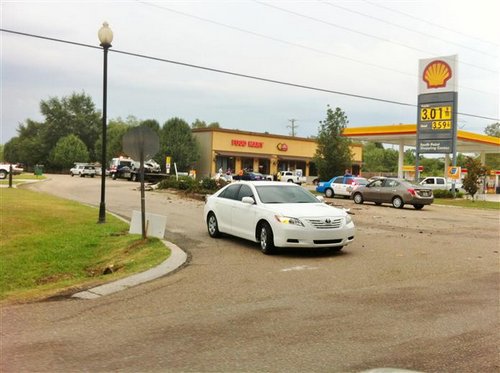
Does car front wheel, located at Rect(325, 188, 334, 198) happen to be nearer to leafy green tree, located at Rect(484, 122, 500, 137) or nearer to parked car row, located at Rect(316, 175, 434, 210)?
parked car row, located at Rect(316, 175, 434, 210)

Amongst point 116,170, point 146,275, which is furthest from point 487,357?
point 116,170

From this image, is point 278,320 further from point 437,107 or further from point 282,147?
point 282,147

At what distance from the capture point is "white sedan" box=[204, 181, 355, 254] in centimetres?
1020

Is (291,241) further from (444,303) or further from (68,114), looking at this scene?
(68,114)

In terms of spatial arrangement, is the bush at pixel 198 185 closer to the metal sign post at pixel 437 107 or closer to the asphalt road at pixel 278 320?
the metal sign post at pixel 437 107

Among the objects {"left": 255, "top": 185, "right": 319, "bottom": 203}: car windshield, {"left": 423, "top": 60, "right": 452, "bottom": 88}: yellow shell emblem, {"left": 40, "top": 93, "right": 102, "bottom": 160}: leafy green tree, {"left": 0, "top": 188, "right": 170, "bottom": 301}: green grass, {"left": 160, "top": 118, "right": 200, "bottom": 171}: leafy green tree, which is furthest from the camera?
{"left": 40, "top": 93, "right": 102, "bottom": 160}: leafy green tree

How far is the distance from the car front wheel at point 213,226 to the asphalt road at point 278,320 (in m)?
2.39

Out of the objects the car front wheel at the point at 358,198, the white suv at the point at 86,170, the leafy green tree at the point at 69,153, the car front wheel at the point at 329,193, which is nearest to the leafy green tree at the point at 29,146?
the leafy green tree at the point at 69,153

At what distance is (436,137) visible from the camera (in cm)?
3691

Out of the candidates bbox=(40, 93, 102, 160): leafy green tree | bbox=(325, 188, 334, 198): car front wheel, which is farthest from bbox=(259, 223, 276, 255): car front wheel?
bbox=(40, 93, 102, 160): leafy green tree

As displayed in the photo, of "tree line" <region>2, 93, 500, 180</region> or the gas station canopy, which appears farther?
"tree line" <region>2, 93, 500, 180</region>

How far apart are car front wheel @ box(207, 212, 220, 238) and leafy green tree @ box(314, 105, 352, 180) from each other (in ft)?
99.8

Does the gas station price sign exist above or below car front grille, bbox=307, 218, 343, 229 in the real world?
above

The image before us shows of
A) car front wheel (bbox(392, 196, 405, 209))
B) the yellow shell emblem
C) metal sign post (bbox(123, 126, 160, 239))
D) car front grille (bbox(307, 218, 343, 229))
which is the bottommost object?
car front wheel (bbox(392, 196, 405, 209))
